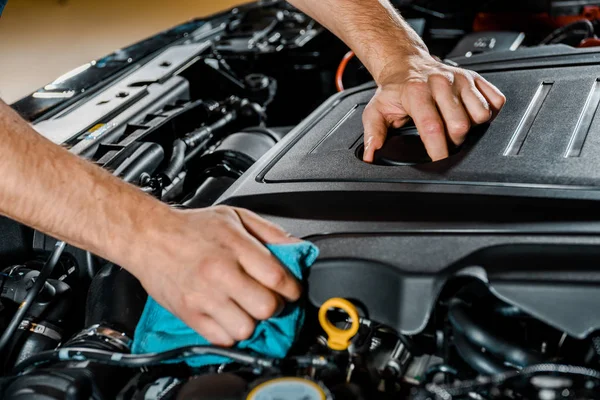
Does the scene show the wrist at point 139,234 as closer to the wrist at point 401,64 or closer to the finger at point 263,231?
the finger at point 263,231

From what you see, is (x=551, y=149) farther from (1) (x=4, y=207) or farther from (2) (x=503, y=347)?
(1) (x=4, y=207)

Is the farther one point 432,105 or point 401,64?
point 401,64

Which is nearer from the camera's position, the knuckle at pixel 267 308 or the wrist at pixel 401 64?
the knuckle at pixel 267 308

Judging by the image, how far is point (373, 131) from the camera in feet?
3.54

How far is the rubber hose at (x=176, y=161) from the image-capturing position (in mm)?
1247

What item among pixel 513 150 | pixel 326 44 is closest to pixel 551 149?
pixel 513 150

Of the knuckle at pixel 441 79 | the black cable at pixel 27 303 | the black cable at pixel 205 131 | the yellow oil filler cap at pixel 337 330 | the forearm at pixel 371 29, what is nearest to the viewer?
the yellow oil filler cap at pixel 337 330

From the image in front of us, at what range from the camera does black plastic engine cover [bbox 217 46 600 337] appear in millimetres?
750

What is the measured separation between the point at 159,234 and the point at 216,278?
9 centimetres

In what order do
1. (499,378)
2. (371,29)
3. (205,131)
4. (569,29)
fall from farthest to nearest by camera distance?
(569,29) → (205,131) → (371,29) → (499,378)

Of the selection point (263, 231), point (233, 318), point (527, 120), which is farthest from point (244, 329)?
point (527, 120)

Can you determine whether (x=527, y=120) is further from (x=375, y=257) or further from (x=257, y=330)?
(x=257, y=330)

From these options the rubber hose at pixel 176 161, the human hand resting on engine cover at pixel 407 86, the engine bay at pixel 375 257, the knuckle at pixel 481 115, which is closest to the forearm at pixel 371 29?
the human hand resting on engine cover at pixel 407 86

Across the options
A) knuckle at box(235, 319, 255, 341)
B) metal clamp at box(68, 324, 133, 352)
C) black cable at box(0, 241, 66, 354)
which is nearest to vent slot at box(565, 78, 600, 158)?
knuckle at box(235, 319, 255, 341)
